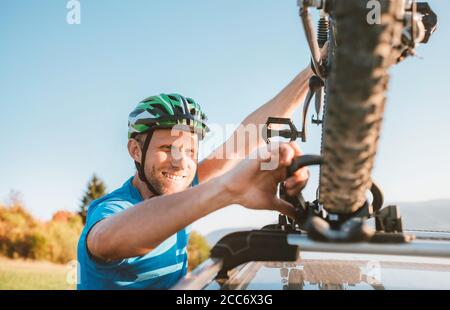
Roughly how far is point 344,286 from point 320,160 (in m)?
0.69

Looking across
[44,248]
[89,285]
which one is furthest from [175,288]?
[44,248]

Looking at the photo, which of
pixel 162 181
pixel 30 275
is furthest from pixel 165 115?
pixel 30 275

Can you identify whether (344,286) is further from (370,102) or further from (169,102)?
(169,102)

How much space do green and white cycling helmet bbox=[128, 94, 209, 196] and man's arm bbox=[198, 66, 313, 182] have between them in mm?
424

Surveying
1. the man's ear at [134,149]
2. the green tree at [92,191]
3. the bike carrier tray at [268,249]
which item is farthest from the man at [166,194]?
the green tree at [92,191]

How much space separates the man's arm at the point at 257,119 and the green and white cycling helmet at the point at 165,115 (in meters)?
0.44

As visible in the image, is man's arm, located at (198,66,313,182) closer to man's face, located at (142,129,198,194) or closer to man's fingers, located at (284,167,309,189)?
man's face, located at (142,129,198,194)

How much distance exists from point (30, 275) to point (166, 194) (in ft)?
149

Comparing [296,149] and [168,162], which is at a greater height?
[296,149]

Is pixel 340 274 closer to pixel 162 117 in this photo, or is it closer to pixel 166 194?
pixel 166 194

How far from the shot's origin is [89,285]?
2633 mm

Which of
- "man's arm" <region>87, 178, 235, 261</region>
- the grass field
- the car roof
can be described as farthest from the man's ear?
the grass field

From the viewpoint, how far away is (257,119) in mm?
4109

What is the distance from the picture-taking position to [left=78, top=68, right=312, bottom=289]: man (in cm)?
162
